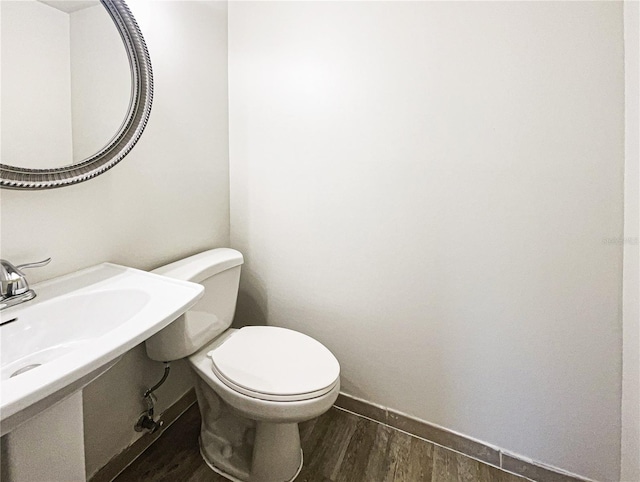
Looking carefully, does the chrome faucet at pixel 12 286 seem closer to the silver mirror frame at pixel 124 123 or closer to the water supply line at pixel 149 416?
the silver mirror frame at pixel 124 123

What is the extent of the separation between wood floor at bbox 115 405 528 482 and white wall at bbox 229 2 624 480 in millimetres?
129

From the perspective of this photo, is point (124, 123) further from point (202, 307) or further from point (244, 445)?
point (244, 445)

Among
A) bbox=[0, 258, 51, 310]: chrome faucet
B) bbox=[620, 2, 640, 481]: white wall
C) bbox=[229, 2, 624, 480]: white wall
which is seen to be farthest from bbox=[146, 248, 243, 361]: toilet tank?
bbox=[620, 2, 640, 481]: white wall

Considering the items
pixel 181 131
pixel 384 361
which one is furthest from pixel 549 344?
pixel 181 131

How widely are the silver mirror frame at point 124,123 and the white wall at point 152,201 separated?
6cm

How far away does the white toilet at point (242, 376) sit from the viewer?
3.24 ft

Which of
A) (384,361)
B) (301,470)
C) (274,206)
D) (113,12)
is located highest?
(113,12)

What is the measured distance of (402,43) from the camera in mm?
1188

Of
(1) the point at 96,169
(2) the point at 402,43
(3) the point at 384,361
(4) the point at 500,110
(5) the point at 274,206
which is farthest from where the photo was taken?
(5) the point at 274,206

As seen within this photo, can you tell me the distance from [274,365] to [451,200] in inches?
35.0

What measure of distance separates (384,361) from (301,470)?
54 centimetres

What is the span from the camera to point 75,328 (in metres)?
0.80

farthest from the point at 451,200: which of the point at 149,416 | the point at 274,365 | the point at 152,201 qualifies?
the point at 149,416

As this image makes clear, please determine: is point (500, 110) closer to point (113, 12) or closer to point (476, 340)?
point (476, 340)
